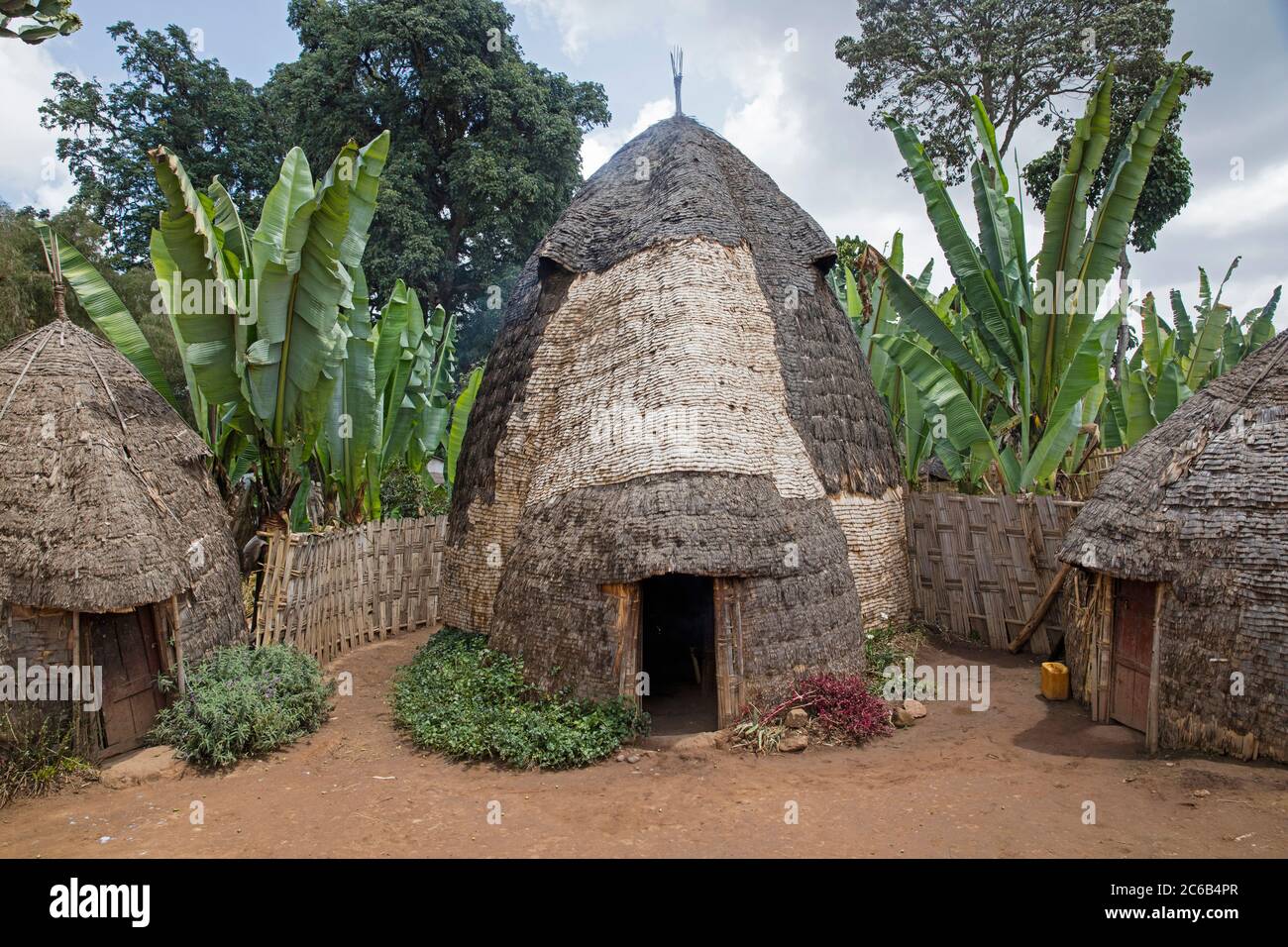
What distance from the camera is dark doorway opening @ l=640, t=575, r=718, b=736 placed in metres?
9.54

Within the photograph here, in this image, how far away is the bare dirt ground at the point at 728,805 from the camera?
570cm

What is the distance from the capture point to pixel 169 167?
779 cm

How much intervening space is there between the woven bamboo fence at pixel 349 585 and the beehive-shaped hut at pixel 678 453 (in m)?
1.54

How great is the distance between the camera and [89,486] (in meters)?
7.41

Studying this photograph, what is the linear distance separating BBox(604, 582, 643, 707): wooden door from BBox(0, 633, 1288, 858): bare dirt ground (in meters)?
0.67

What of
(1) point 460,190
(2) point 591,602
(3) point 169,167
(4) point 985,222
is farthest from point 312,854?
(1) point 460,190

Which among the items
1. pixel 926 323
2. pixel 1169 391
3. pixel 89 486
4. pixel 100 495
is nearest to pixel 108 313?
pixel 89 486

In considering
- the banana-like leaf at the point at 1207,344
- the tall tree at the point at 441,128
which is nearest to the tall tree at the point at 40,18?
the banana-like leaf at the point at 1207,344

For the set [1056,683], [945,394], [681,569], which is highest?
[945,394]

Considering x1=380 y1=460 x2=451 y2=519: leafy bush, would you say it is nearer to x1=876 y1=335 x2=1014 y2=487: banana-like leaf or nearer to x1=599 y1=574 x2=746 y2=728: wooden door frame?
x1=599 y1=574 x2=746 y2=728: wooden door frame

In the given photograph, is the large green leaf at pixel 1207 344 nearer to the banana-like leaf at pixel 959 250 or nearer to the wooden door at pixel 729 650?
the banana-like leaf at pixel 959 250

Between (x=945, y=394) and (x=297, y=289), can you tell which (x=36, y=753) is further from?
(x=945, y=394)

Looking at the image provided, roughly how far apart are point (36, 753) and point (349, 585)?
467cm

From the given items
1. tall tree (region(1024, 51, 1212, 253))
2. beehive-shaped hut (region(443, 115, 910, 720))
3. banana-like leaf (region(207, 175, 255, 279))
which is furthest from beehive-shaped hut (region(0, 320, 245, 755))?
tall tree (region(1024, 51, 1212, 253))
